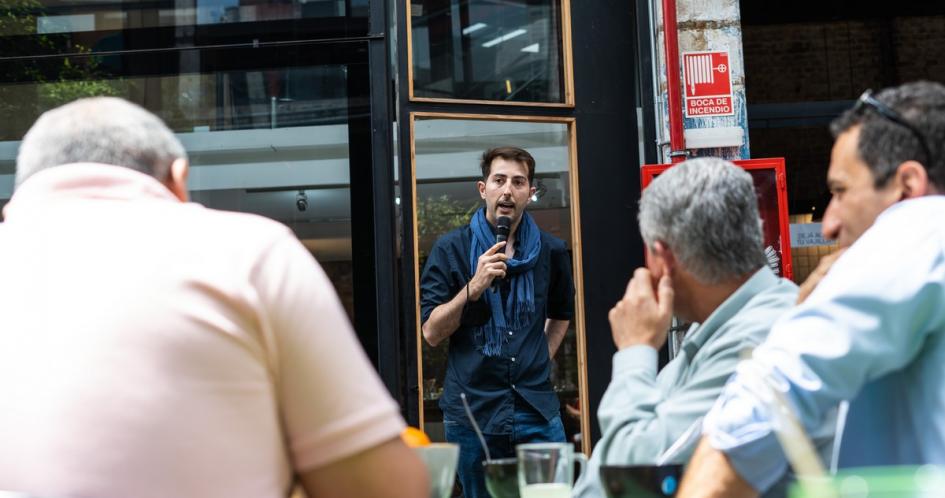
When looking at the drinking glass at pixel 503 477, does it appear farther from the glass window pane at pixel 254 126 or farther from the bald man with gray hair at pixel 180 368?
the glass window pane at pixel 254 126

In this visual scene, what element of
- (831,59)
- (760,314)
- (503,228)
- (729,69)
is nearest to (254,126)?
(503,228)

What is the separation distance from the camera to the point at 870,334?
1528 mm

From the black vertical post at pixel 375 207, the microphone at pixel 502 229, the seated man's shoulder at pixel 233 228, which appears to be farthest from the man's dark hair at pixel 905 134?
the black vertical post at pixel 375 207

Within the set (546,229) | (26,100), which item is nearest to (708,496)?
(546,229)

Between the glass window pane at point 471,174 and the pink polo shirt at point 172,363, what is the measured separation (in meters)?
3.51

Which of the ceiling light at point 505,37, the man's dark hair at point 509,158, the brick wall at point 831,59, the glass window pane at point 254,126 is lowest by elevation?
the man's dark hair at point 509,158

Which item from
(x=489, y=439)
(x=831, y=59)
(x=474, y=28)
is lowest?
(x=489, y=439)

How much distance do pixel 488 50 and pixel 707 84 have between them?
3.43 ft

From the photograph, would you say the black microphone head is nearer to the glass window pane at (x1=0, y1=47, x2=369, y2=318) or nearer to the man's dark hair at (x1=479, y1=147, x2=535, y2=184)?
the man's dark hair at (x1=479, y1=147, x2=535, y2=184)

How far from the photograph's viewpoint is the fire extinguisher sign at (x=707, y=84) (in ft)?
15.8

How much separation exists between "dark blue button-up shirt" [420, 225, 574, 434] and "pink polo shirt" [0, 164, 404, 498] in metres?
2.67

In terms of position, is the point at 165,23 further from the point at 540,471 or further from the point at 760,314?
the point at 540,471

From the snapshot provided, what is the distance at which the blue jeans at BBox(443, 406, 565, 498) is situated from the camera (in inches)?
161

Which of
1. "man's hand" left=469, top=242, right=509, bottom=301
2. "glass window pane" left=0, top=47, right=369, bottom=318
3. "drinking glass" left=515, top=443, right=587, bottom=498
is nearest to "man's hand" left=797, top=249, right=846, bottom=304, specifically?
"drinking glass" left=515, top=443, right=587, bottom=498
